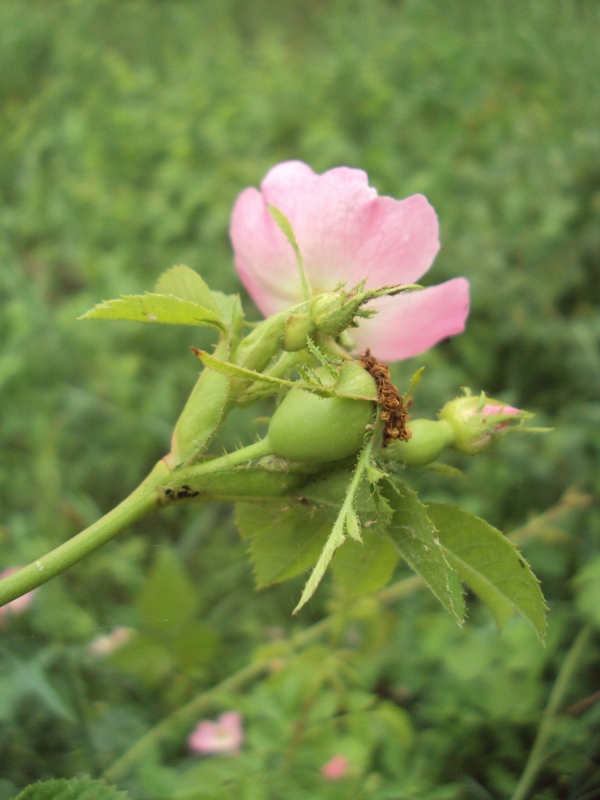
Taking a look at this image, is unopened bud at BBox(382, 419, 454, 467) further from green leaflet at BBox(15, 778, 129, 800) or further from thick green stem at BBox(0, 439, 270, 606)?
green leaflet at BBox(15, 778, 129, 800)

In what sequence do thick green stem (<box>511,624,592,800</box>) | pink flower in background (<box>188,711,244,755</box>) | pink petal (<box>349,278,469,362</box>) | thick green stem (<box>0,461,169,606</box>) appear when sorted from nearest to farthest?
thick green stem (<box>0,461,169,606</box>) < pink petal (<box>349,278,469,362</box>) < thick green stem (<box>511,624,592,800</box>) < pink flower in background (<box>188,711,244,755</box>)

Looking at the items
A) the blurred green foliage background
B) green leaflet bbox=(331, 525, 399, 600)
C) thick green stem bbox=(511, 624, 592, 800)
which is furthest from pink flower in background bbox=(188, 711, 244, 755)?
green leaflet bbox=(331, 525, 399, 600)

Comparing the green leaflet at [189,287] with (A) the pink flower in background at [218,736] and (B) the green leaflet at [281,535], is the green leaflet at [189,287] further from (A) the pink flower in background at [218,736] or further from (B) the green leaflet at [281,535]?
(A) the pink flower in background at [218,736]

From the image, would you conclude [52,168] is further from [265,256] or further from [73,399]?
[265,256]

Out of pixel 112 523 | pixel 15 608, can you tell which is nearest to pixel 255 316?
pixel 15 608

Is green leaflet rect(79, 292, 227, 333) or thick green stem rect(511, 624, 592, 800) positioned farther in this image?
thick green stem rect(511, 624, 592, 800)

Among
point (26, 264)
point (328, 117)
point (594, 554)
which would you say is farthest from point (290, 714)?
point (328, 117)

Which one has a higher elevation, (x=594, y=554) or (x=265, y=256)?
(x=265, y=256)
